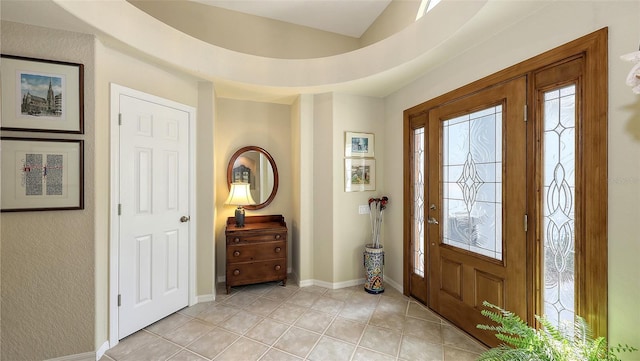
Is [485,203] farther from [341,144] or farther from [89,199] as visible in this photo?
[89,199]

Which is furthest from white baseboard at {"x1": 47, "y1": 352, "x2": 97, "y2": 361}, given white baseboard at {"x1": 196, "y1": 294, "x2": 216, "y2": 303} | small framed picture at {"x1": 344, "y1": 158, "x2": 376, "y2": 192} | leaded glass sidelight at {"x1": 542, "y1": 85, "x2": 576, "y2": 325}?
leaded glass sidelight at {"x1": 542, "y1": 85, "x2": 576, "y2": 325}

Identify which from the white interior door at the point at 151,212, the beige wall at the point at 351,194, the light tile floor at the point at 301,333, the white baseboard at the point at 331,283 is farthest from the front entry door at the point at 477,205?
the white interior door at the point at 151,212

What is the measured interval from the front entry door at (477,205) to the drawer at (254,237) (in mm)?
1721

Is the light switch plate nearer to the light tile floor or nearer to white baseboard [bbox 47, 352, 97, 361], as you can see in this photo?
the light tile floor

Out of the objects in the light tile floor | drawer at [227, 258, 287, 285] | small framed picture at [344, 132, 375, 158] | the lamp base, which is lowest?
the light tile floor

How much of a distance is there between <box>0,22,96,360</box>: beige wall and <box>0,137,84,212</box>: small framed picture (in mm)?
45

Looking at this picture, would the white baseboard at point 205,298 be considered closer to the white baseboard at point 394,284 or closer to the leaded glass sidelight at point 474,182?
the white baseboard at point 394,284

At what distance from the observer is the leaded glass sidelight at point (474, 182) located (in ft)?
6.95

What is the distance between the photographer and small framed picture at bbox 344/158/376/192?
3.34 metres

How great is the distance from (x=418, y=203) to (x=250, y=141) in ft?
7.52

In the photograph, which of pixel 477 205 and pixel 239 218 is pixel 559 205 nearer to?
pixel 477 205

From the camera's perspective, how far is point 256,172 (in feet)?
12.0

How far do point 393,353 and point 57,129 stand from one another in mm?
2984

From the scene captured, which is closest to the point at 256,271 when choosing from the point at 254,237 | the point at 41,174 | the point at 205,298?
the point at 254,237
